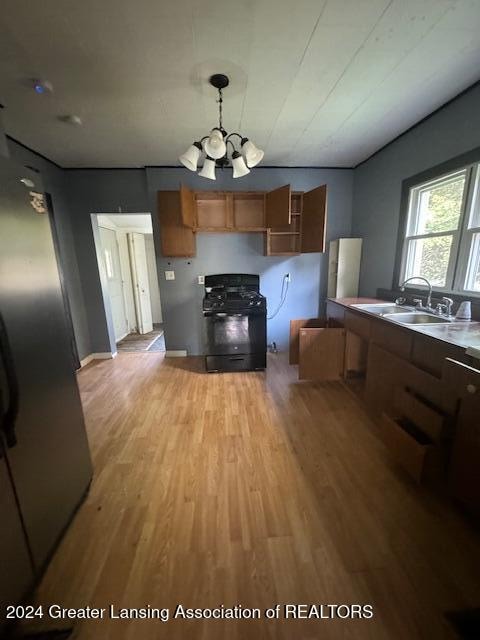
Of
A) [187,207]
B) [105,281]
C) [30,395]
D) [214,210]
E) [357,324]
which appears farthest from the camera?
[105,281]

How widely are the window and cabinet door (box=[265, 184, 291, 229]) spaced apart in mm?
1191

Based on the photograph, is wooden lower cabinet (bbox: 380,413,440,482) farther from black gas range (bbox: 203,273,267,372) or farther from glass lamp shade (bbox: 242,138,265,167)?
glass lamp shade (bbox: 242,138,265,167)

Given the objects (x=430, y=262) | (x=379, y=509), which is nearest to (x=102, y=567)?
(x=379, y=509)

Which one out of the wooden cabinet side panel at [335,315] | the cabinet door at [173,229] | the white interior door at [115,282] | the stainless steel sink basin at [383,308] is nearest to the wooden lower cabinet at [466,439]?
the stainless steel sink basin at [383,308]

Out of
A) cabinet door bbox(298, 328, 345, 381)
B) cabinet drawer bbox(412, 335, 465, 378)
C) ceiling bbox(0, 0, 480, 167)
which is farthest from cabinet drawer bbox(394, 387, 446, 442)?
ceiling bbox(0, 0, 480, 167)

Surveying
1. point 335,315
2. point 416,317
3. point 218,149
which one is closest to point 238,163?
point 218,149

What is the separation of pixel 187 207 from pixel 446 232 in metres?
2.48

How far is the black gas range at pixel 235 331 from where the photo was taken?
2838 millimetres

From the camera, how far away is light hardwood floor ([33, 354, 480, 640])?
946 mm

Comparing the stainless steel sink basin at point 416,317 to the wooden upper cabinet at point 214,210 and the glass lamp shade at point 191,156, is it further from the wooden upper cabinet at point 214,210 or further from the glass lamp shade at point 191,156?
the wooden upper cabinet at point 214,210

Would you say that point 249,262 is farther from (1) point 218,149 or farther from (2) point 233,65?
(2) point 233,65

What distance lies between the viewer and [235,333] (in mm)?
2904

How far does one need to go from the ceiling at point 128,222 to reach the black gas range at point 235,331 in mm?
2121

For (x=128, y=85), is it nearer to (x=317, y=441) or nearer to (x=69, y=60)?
(x=69, y=60)
